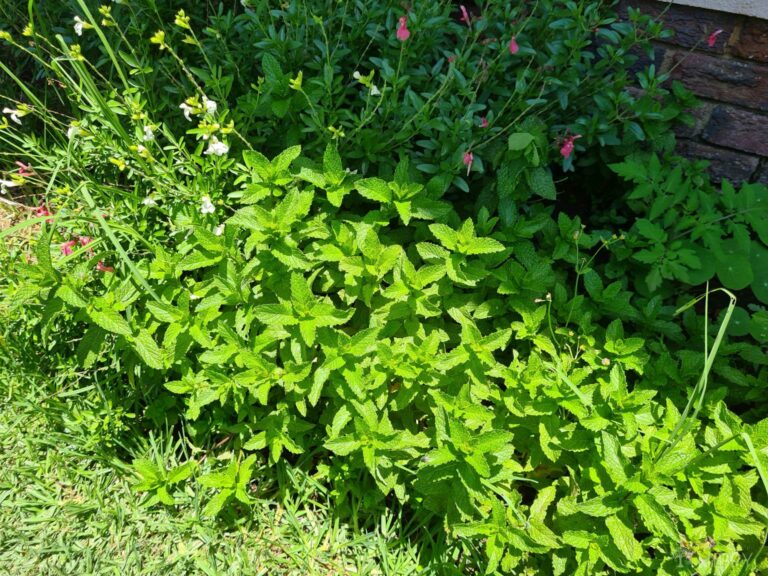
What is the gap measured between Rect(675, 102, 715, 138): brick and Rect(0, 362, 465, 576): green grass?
200cm

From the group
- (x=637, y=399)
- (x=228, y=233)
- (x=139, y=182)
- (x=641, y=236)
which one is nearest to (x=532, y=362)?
(x=637, y=399)

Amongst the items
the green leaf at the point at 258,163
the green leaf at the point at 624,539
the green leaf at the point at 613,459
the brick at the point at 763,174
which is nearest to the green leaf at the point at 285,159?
the green leaf at the point at 258,163

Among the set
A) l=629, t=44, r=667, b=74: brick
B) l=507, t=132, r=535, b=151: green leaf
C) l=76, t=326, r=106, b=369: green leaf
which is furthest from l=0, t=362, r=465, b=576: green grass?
l=629, t=44, r=667, b=74: brick

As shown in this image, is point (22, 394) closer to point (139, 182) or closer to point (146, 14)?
point (139, 182)

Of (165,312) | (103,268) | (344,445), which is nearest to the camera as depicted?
(344,445)

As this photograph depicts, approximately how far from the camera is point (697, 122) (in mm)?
2645

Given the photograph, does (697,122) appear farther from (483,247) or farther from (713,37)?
(483,247)

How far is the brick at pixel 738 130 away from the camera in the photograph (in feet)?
8.36

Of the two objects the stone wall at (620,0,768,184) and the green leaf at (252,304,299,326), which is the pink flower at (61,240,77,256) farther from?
the stone wall at (620,0,768,184)

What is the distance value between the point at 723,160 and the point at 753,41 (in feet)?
1.59

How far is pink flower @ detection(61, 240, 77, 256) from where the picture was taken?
2.33 metres

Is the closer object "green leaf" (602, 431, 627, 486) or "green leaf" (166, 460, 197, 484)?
"green leaf" (602, 431, 627, 486)

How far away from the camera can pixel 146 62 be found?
2.45 m

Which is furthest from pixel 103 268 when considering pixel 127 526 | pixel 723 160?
pixel 723 160
